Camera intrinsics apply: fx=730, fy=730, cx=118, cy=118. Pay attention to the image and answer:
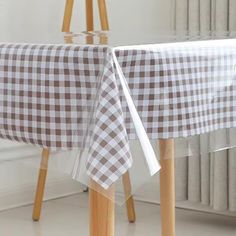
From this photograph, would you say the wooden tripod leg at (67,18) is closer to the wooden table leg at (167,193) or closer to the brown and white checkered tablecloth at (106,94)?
the wooden table leg at (167,193)

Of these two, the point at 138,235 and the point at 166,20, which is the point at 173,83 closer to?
the point at 138,235

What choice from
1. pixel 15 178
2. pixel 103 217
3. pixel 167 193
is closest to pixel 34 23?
pixel 15 178

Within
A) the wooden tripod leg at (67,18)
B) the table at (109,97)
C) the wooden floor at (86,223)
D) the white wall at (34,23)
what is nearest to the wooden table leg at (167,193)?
the table at (109,97)

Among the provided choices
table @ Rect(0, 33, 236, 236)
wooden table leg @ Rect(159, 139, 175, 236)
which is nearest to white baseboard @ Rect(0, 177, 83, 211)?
wooden table leg @ Rect(159, 139, 175, 236)

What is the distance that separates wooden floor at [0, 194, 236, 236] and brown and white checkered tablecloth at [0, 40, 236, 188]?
158cm

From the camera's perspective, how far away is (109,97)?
1.53 meters

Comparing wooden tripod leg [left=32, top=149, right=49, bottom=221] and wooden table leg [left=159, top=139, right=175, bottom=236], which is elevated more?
wooden table leg [left=159, top=139, right=175, bottom=236]

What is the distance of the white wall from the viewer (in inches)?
148

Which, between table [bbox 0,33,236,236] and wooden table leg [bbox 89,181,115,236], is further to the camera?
wooden table leg [bbox 89,181,115,236]

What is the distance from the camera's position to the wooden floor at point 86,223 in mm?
3295

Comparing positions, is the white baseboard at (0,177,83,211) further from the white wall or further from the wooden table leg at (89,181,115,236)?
the wooden table leg at (89,181,115,236)

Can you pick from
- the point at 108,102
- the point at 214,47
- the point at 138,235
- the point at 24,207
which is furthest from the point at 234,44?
the point at 24,207

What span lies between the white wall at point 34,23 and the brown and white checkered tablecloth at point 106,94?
76.9 inches

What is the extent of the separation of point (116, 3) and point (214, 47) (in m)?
2.28
